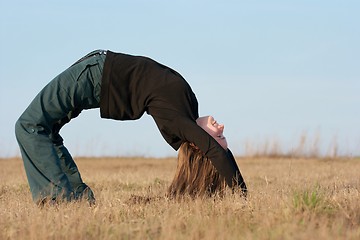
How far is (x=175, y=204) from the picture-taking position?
5.86 metres

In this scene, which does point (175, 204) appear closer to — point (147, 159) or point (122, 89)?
point (122, 89)

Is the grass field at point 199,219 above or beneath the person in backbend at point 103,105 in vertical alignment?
beneath

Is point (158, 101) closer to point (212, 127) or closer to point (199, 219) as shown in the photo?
point (212, 127)

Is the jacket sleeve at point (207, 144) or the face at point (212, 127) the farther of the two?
the face at point (212, 127)

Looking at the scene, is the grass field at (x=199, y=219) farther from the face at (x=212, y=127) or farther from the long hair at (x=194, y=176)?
the face at (x=212, y=127)

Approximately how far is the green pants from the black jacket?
14 cm

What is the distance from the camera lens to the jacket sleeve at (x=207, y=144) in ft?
20.1

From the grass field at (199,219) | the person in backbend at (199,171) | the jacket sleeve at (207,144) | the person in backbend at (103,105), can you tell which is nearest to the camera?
the grass field at (199,219)

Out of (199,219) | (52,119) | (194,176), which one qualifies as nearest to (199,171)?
(194,176)

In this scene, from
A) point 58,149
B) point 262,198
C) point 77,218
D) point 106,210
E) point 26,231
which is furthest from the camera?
point 58,149

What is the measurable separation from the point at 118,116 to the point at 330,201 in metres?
1.95

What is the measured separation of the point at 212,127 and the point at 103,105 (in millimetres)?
910

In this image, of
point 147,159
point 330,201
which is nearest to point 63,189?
point 330,201

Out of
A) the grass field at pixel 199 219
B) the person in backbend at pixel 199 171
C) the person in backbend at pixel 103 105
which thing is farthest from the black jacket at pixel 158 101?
the grass field at pixel 199 219
